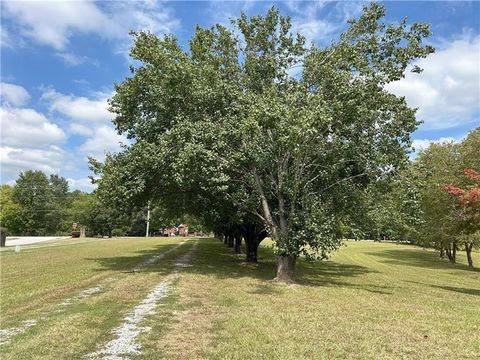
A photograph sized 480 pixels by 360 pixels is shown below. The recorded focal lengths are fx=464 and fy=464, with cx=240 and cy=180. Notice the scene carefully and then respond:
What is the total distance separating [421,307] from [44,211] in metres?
112

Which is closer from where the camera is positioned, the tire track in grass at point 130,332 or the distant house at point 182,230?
A: the tire track in grass at point 130,332

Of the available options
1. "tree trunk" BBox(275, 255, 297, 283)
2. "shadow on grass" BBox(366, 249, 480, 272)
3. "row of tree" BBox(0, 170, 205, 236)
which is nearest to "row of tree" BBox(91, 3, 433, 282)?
"tree trunk" BBox(275, 255, 297, 283)

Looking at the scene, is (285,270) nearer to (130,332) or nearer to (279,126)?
(279,126)

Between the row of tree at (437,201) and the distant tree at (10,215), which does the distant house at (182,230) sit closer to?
the distant tree at (10,215)

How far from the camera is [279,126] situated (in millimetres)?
14797

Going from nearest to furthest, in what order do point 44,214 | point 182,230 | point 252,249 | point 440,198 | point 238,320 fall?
1. point 238,320
2. point 252,249
3. point 440,198
4. point 44,214
5. point 182,230

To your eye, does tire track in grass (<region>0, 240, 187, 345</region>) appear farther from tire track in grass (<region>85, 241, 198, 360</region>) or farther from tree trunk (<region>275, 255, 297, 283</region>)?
tree trunk (<region>275, 255, 297, 283</region>)

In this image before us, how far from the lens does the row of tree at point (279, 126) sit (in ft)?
53.5

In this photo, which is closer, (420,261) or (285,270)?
(285,270)

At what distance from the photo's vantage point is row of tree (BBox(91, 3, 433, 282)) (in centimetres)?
1631

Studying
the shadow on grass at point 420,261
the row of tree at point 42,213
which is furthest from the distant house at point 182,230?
the shadow on grass at point 420,261

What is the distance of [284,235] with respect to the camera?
16719mm

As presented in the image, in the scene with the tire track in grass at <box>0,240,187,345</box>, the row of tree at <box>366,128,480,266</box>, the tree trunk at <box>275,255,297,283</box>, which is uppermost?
the row of tree at <box>366,128,480,266</box>

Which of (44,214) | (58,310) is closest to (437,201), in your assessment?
(58,310)
